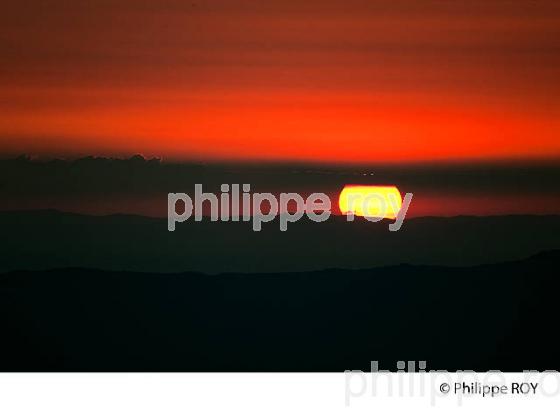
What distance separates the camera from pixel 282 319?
845cm

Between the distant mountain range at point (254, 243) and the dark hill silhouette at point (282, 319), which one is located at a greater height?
the distant mountain range at point (254, 243)

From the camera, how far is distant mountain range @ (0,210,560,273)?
7777 millimetres

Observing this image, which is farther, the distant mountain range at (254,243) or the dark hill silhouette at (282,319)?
the dark hill silhouette at (282,319)

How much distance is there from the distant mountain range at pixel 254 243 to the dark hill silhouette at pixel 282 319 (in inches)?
3.7

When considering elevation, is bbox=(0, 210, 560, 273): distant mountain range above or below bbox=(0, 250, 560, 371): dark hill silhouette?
above

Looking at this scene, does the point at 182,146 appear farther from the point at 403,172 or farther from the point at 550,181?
the point at 550,181

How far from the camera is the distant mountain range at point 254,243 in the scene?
7.78 m

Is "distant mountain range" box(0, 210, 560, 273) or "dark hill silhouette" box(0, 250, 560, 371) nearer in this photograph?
"distant mountain range" box(0, 210, 560, 273)

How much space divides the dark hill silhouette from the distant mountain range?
0.09m

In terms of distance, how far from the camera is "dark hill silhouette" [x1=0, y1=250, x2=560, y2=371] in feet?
26.6

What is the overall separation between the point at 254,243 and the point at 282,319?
0.92 m

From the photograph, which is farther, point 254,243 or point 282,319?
point 282,319

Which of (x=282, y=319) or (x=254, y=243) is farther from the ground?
(x=254, y=243)

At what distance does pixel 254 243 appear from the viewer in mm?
7871
